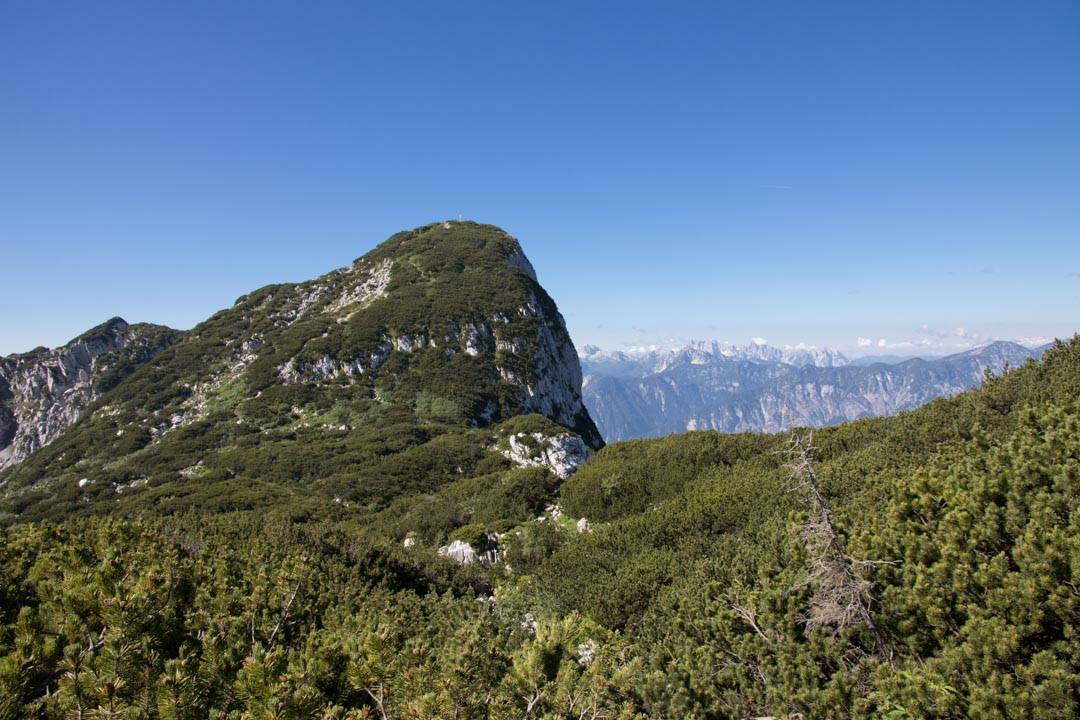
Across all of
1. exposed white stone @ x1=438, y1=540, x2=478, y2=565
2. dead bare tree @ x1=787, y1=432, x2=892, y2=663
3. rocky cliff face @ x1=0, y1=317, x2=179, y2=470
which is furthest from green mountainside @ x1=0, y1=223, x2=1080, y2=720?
rocky cliff face @ x1=0, y1=317, x2=179, y2=470

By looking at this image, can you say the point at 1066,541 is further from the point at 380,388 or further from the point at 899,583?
the point at 380,388

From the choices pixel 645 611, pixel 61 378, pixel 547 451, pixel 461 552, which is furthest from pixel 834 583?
pixel 61 378

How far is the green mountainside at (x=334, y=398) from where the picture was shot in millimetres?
42719

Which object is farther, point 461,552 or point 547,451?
point 547,451

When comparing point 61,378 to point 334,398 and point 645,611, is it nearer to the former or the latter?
point 334,398

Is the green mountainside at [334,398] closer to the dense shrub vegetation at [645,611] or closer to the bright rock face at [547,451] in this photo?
the bright rock face at [547,451]

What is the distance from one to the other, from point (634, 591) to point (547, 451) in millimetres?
28810

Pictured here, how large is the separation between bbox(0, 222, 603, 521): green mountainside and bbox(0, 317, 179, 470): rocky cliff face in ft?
70.8

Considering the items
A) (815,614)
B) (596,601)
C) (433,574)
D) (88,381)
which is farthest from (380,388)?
(88,381)

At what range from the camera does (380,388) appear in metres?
63.7

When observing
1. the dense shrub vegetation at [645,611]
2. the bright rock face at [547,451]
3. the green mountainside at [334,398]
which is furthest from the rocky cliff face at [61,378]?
the dense shrub vegetation at [645,611]

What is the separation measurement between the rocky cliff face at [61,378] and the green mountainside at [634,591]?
84694 millimetres

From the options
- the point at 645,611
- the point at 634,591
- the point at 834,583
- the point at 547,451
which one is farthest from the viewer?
the point at 547,451

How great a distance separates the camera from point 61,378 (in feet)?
318
